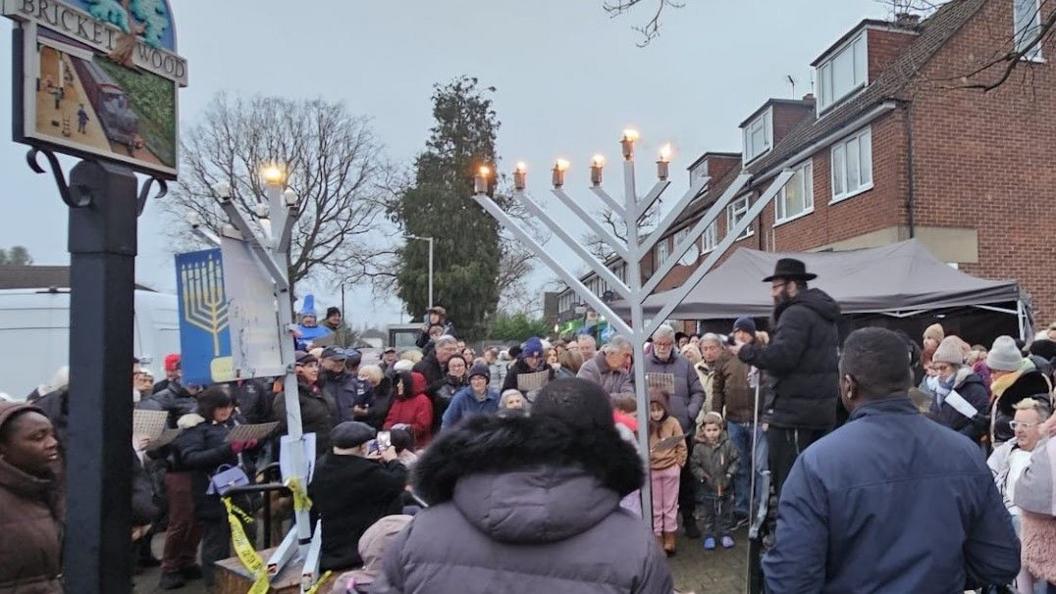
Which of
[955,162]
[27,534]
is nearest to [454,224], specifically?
[955,162]

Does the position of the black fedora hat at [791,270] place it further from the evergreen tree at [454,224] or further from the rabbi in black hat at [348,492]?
the evergreen tree at [454,224]

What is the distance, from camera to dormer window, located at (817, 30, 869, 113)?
17281 millimetres

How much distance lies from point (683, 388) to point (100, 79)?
5563 millimetres

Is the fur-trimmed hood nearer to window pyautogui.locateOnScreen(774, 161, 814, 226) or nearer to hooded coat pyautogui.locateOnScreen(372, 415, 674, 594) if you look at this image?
hooded coat pyautogui.locateOnScreen(372, 415, 674, 594)

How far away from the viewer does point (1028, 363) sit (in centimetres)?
568

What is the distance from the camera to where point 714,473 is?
640 centimetres

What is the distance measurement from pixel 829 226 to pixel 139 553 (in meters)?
15.8

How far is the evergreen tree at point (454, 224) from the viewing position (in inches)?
1487

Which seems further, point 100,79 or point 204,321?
point 204,321

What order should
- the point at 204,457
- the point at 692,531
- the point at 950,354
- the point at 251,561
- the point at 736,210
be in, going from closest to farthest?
the point at 251,561
the point at 204,457
the point at 950,354
the point at 692,531
the point at 736,210

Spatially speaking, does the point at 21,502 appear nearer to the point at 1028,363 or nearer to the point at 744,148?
the point at 1028,363

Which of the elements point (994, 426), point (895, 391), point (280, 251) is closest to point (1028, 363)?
point (994, 426)

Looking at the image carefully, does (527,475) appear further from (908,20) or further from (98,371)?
(908,20)

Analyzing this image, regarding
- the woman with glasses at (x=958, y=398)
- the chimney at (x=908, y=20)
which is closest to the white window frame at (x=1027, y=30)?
the chimney at (x=908, y=20)
